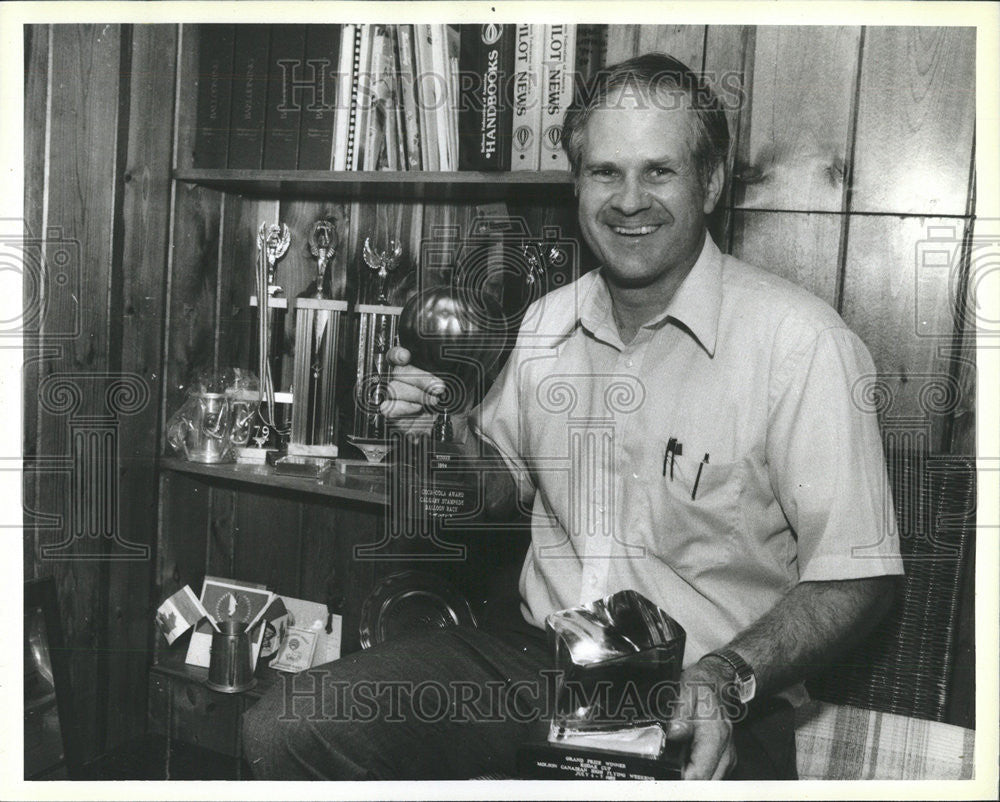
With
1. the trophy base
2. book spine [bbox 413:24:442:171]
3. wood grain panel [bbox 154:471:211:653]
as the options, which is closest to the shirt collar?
book spine [bbox 413:24:442:171]

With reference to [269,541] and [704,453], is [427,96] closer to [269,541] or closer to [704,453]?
[704,453]

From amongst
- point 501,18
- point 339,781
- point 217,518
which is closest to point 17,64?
point 501,18

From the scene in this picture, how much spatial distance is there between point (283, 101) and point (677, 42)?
663mm

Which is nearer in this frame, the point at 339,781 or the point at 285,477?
the point at 339,781

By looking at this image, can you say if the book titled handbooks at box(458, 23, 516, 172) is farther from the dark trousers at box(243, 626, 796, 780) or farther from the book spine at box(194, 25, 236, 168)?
the dark trousers at box(243, 626, 796, 780)

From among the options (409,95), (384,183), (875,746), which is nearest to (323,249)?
(384,183)

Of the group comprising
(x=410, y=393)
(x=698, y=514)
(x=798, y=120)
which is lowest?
(x=698, y=514)

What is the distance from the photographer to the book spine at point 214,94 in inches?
61.8

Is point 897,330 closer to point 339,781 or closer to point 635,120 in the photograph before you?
point 635,120

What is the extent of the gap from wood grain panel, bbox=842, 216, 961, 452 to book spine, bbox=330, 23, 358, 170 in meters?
0.81

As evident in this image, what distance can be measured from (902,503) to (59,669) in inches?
54.1

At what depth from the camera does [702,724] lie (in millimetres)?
1037

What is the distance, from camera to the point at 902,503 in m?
1.25

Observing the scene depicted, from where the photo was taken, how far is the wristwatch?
43.1 inches
